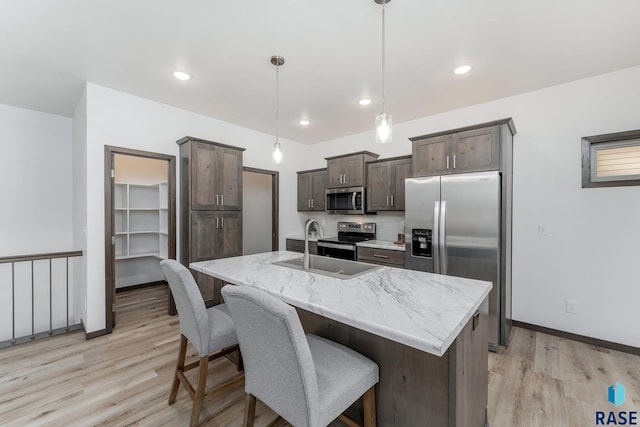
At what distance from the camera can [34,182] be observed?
3639 mm

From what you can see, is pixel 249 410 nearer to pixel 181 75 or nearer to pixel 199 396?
pixel 199 396

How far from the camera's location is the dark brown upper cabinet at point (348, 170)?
169 inches

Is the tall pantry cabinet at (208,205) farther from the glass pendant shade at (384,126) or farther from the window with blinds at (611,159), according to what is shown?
the window with blinds at (611,159)

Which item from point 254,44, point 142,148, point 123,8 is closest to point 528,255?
point 254,44

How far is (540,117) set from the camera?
3.10 m

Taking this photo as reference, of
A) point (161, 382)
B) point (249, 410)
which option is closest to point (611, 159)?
point (249, 410)

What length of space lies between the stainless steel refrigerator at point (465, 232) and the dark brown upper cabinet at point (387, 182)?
0.63m

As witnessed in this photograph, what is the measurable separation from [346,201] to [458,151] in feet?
6.27

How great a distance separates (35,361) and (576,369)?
4.88 metres

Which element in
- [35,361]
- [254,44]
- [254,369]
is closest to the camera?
[254,369]

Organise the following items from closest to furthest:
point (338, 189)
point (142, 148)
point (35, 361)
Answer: point (35, 361), point (142, 148), point (338, 189)

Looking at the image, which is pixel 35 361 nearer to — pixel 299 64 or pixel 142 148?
pixel 142 148

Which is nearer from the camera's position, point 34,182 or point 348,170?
point 34,182

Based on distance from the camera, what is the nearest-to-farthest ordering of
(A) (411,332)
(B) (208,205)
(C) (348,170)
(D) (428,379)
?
(A) (411,332) < (D) (428,379) < (B) (208,205) < (C) (348,170)
